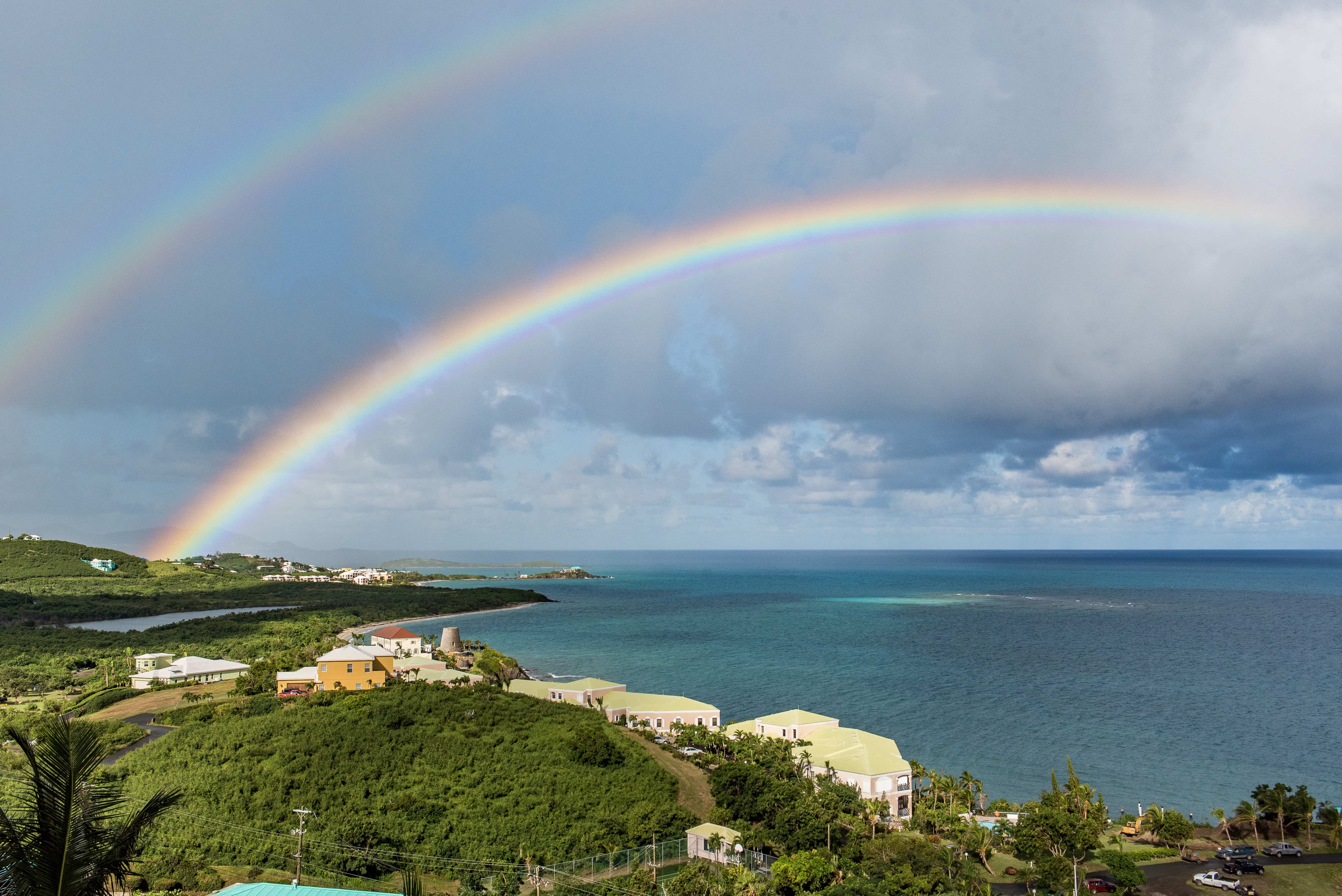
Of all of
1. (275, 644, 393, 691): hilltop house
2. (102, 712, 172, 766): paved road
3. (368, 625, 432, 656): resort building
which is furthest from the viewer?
(368, 625, 432, 656): resort building

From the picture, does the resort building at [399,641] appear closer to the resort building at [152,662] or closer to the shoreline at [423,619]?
the shoreline at [423,619]

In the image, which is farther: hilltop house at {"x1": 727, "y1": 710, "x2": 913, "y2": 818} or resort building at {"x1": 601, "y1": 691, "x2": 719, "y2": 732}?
resort building at {"x1": 601, "y1": 691, "x2": 719, "y2": 732}

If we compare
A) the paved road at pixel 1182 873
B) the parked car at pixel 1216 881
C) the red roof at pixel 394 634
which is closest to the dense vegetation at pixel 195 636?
the red roof at pixel 394 634

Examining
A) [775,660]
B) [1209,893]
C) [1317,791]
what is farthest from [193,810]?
[775,660]

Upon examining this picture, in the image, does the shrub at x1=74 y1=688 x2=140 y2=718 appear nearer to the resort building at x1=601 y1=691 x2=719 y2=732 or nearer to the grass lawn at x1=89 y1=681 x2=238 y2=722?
the grass lawn at x1=89 y1=681 x2=238 y2=722

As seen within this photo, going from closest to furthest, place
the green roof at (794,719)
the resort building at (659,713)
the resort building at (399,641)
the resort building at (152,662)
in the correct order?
the green roof at (794,719) → the resort building at (659,713) → the resort building at (152,662) → the resort building at (399,641)

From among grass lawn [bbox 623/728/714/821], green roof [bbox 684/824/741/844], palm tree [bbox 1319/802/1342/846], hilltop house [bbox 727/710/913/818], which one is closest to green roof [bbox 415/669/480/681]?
grass lawn [bbox 623/728/714/821]

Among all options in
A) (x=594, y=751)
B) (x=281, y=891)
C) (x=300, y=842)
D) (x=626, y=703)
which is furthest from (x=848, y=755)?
(x=281, y=891)

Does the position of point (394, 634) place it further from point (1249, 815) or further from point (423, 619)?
point (1249, 815)
